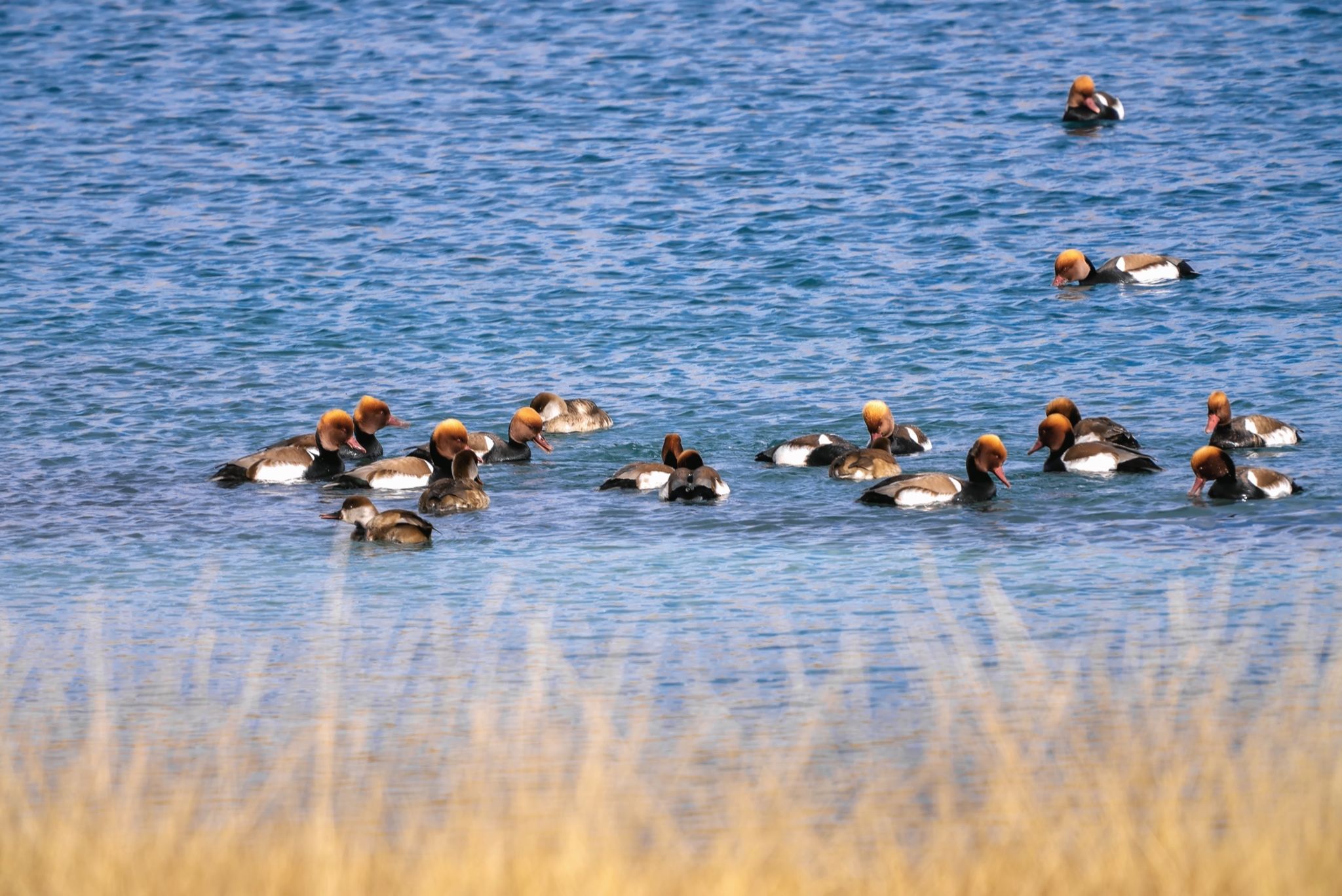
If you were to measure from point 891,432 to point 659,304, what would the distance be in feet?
22.2

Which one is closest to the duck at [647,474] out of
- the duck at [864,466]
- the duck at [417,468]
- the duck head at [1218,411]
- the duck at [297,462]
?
the duck at [864,466]

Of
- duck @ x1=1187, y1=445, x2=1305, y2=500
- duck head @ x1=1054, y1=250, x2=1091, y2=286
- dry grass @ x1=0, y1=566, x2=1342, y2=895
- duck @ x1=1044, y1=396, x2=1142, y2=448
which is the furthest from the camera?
duck head @ x1=1054, y1=250, x2=1091, y2=286

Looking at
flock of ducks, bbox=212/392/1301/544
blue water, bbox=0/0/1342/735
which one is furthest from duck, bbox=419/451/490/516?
blue water, bbox=0/0/1342/735

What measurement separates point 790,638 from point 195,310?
13.9m

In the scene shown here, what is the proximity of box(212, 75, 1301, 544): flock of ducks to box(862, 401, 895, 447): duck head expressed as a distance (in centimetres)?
1

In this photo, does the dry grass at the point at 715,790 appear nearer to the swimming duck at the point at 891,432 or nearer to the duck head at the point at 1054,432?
the duck head at the point at 1054,432

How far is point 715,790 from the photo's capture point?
7.94m

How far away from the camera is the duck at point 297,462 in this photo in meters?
15.4

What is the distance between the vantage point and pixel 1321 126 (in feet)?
90.5

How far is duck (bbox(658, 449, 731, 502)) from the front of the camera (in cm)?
1412

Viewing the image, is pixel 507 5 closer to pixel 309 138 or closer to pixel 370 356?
pixel 309 138

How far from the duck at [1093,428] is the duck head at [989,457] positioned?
96 cm

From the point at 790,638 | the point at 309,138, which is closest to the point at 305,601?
the point at 790,638

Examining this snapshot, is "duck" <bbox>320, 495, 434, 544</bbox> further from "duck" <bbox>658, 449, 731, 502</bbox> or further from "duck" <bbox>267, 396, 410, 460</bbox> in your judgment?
"duck" <bbox>267, 396, 410, 460</bbox>
